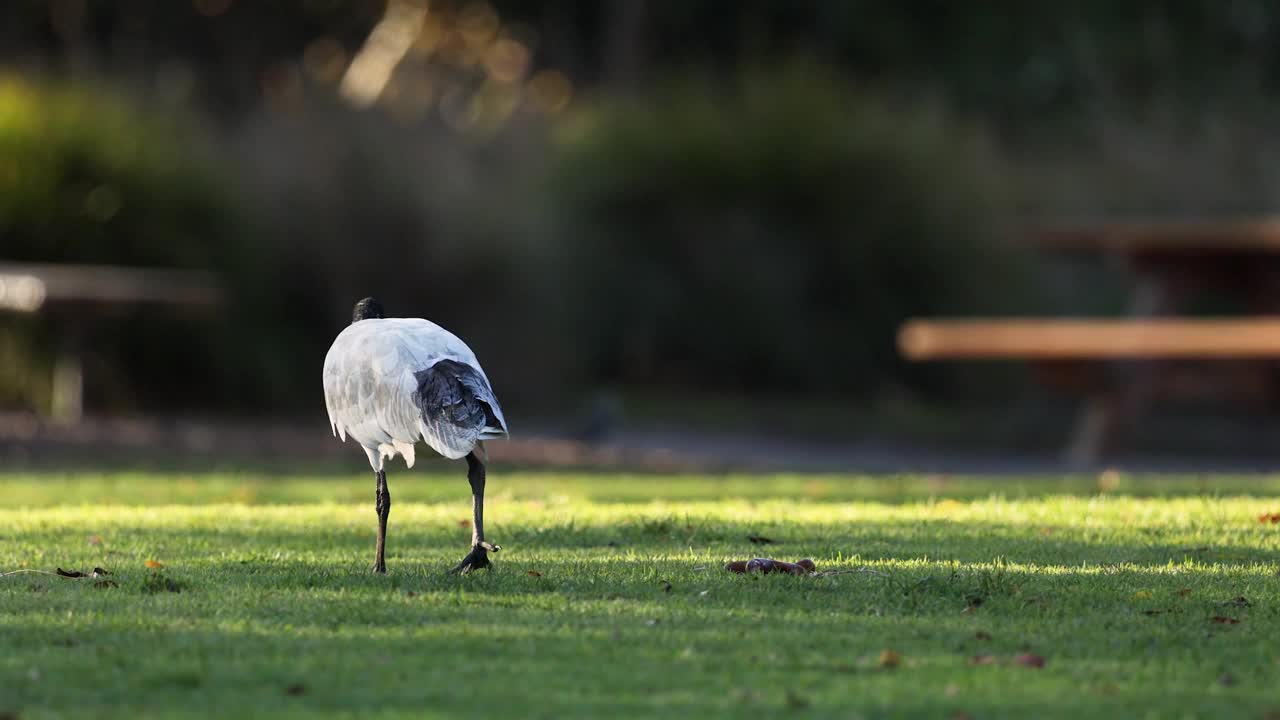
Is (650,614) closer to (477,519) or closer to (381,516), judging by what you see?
(477,519)

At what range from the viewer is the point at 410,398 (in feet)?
24.4

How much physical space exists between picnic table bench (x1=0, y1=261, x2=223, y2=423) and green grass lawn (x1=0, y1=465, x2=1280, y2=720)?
28.2 ft

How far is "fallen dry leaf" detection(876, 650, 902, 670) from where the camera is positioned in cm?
622

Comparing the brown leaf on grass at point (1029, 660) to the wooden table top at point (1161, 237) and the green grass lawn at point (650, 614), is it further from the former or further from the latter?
the wooden table top at point (1161, 237)

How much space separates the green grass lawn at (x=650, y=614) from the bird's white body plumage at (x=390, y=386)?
0.56m

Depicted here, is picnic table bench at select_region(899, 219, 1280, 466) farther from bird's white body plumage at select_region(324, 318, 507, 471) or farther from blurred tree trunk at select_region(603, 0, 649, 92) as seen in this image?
blurred tree trunk at select_region(603, 0, 649, 92)

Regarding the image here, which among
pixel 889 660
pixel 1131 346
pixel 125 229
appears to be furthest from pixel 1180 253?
pixel 889 660

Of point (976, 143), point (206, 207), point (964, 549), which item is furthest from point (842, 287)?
point (964, 549)

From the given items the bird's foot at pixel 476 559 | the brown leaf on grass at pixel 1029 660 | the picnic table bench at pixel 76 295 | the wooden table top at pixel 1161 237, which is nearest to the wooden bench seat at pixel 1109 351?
the wooden table top at pixel 1161 237

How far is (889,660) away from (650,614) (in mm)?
1072

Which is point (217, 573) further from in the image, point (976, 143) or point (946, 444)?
point (976, 143)

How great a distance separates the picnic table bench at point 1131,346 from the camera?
62.9 ft

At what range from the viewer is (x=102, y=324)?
21766 millimetres

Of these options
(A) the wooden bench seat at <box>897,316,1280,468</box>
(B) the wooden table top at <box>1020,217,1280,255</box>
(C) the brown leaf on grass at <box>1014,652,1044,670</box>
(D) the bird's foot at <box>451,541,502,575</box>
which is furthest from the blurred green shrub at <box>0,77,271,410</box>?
(C) the brown leaf on grass at <box>1014,652,1044,670</box>
